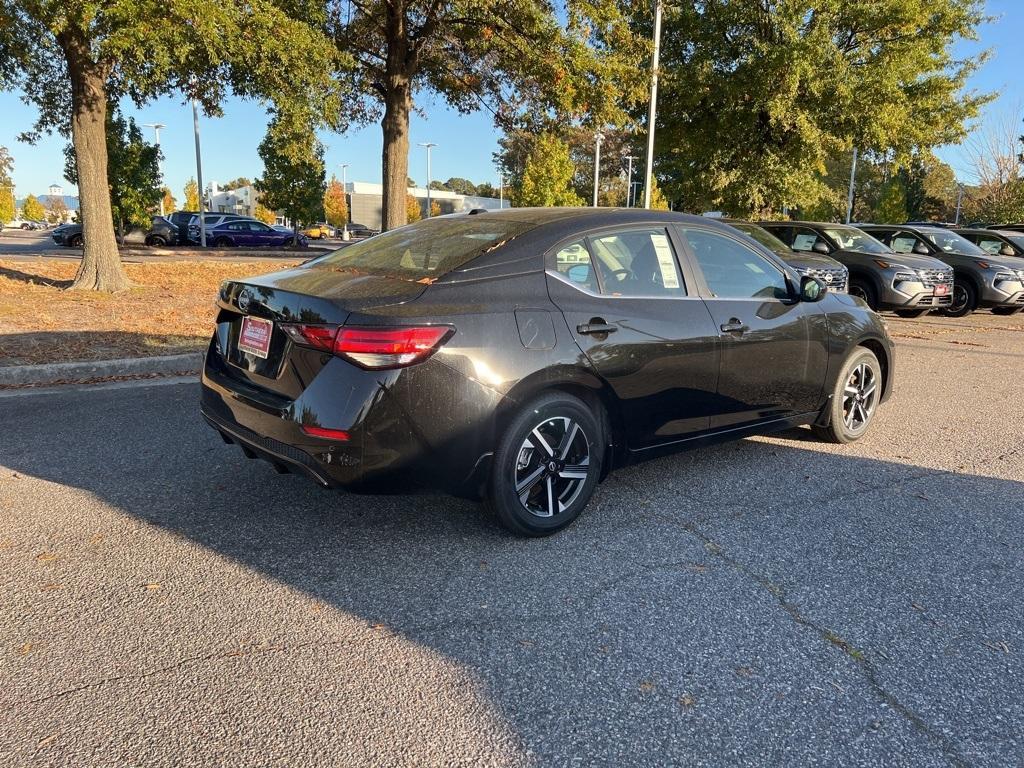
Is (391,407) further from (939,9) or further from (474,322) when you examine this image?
(939,9)

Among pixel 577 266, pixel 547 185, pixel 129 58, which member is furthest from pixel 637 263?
pixel 547 185

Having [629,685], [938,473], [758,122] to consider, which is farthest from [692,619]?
[758,122]

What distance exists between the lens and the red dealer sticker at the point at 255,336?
3.36 meters

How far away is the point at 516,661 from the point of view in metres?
2.61

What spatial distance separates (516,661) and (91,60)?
1200cm

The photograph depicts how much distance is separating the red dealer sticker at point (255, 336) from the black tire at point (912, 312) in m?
12.2

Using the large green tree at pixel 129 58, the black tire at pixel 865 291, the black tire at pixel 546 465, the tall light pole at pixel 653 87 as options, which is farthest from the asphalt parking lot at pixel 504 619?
the tall light pole at pixel 653 87

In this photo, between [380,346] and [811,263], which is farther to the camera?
[811,263]

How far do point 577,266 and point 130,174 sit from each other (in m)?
30.2

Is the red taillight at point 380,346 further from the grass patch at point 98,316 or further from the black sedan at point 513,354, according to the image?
the grass patch at point 98,316

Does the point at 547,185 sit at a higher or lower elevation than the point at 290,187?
higher

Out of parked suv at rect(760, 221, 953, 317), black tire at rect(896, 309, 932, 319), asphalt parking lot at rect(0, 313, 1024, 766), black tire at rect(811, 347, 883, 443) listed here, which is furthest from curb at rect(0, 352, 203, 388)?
black tire at rect(896, 309, 932, 319)

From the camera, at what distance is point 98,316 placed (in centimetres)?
948

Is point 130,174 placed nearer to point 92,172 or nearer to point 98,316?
point 92,172
